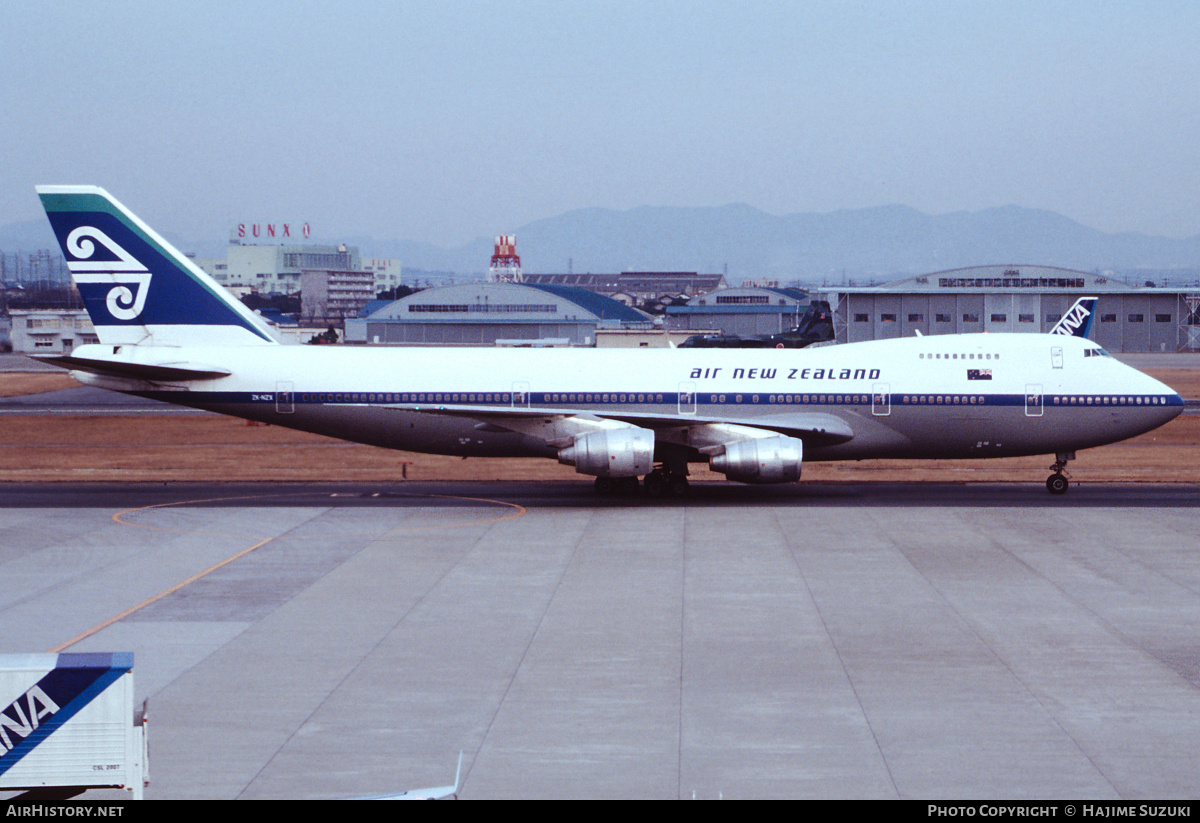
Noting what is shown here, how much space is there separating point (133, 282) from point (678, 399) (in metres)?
16.7

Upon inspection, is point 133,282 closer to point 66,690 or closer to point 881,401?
point 881,401

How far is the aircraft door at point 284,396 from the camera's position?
3644 centimetres

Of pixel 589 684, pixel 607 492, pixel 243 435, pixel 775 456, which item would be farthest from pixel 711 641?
pixel 243 435

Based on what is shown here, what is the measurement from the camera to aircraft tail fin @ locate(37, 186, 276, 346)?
36.2 meters

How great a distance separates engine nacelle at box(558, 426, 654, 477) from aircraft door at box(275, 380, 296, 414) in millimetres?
8729

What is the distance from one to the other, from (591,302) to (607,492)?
148m

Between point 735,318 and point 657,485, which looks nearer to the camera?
point 657,485

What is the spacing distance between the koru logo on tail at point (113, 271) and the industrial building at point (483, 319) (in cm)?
11944

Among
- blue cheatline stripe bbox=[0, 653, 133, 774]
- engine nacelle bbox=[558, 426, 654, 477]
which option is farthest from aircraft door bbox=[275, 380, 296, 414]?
blue cheatline stripe bbox=[0, 653, 133, 774]

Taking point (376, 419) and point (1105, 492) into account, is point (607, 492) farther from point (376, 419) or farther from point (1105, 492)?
point (1105, 492)

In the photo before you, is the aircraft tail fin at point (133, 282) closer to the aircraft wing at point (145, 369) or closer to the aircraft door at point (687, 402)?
the aircraft wing at point (145, 369)

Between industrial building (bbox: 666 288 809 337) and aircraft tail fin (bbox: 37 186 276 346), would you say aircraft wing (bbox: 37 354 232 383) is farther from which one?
industrial building (bbox: 666 288 809 337)

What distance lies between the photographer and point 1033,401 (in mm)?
36438

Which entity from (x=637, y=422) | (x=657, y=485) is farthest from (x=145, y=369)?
(x=657, y=485)
